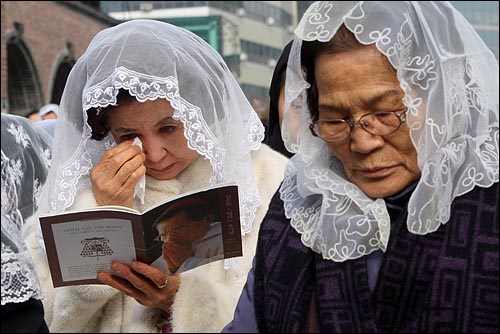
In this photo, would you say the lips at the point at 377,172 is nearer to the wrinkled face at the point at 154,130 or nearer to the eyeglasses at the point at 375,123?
the eyeglasses at the point at 375,123

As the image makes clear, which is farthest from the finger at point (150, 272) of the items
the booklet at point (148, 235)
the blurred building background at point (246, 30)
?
→ the blurred building background at point (246, 30)

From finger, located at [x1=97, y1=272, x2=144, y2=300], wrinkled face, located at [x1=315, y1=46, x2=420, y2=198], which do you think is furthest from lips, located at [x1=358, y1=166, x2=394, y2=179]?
finger, located at [x1=97, y1=272, x2=144, y2=300]

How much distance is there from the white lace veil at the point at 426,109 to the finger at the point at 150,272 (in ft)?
1.96

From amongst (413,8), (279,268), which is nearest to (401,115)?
(413,8)

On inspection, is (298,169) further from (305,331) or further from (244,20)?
(244,20)

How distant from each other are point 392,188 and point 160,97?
3.35 feet

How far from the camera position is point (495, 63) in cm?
207

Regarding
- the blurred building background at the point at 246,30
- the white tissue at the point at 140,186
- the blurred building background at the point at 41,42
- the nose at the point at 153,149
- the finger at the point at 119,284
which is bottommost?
the blurred building background at the point at 41,42

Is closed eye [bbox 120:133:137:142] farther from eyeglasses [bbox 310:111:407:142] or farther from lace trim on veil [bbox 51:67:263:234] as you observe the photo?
eyeglasses [bbox 310:111:407:142]

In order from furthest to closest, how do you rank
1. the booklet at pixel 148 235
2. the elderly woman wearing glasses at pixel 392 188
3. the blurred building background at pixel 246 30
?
1. the blurred building background at pixel 246 30
2. the booklet at pixel 148 235
3. the elderly woman wearing glasses at pixel 392 188

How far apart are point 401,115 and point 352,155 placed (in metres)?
0.17

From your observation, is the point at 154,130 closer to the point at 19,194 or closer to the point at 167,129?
the point at 167,129

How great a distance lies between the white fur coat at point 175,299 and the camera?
2602 millimetres

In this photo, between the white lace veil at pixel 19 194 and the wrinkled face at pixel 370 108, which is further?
the white lace veil at pixel 19 194
